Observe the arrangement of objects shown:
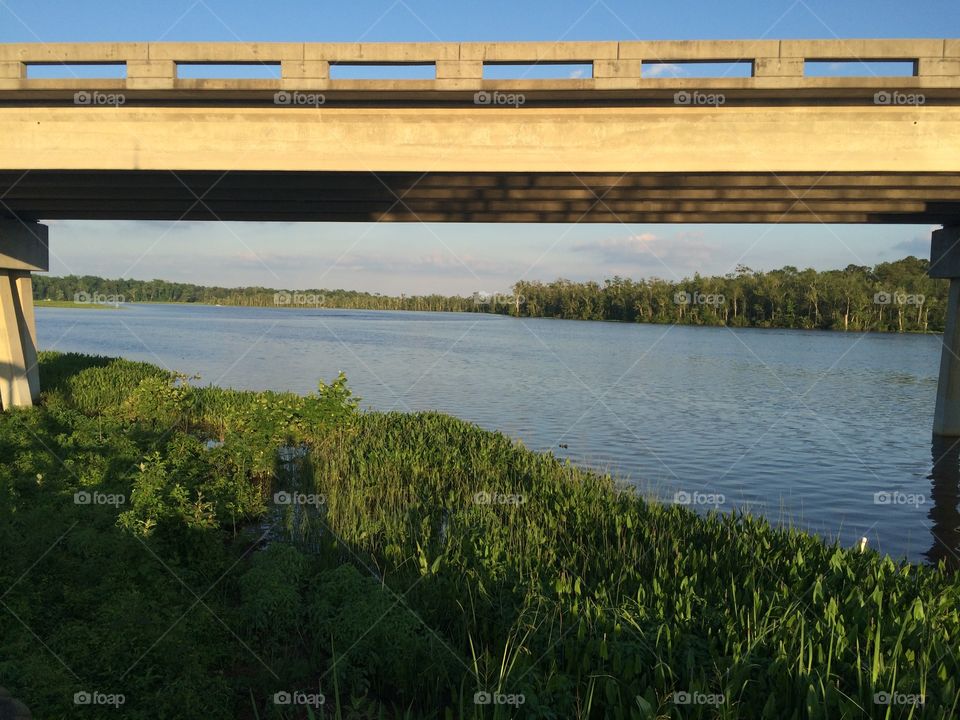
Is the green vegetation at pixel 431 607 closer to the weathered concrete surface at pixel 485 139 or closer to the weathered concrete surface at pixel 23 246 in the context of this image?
the weathered concrete surface at pixel 485 139

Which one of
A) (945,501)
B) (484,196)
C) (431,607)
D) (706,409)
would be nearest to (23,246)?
(484,196)

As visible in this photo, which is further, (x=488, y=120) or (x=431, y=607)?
(x=488, y=120)

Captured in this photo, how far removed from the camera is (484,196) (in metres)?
17.1

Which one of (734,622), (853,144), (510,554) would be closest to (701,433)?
(853,144)

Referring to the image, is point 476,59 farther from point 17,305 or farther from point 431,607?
point 17,305

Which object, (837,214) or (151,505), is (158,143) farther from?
(837,214)

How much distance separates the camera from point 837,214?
19250 mm

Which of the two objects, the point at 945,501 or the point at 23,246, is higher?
the point at 23,246

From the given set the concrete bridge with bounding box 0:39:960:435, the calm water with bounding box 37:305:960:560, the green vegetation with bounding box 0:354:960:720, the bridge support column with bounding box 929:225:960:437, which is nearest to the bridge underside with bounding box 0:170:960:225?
the concrete bridge with bounding box 0:39:960:435

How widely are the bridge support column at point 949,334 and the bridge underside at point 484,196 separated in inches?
28.3

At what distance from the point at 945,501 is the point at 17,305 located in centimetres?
2394

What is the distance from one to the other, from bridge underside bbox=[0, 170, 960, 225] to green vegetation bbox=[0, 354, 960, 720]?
6.54m

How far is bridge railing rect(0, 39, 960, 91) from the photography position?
43.9 ft

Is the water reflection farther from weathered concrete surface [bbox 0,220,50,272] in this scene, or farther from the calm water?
weathered concrete surface [bbox 0,220,50,272]
